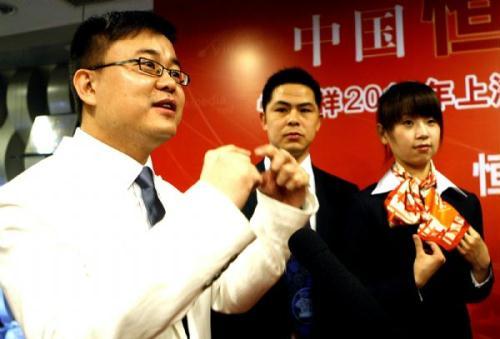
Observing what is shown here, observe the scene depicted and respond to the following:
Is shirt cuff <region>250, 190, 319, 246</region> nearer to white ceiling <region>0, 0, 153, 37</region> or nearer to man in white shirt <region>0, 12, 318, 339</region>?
man in white shirt <region>0, 12, 318, 339</region>

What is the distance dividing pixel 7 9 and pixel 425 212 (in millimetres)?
3122

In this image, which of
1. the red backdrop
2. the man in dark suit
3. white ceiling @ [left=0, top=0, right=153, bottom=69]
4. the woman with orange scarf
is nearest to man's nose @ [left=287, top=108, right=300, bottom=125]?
the man in dark suit

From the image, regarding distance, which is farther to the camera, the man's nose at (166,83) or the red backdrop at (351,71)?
the red backdrop at (351,71)

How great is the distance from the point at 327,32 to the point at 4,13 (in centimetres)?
235

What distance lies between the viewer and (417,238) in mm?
1432

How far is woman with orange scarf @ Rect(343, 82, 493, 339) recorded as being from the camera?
4.67 feet

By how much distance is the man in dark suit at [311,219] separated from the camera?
5.09 ft

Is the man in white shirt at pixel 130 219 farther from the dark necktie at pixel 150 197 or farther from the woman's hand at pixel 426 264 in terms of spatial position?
the woman's hand at pixel 426 264

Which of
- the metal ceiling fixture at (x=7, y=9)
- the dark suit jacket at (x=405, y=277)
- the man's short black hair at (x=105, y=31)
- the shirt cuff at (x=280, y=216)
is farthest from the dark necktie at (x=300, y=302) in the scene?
the metal ceiling fixture at (x=7, y=9)

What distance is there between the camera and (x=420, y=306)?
4.73ft

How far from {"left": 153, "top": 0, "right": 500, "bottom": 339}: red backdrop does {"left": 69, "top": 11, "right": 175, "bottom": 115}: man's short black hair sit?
4.48 ft

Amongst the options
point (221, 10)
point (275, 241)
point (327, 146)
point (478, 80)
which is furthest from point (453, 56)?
point (275, 241)

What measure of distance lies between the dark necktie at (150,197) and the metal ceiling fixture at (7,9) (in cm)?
267

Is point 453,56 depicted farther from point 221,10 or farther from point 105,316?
point 105,316
